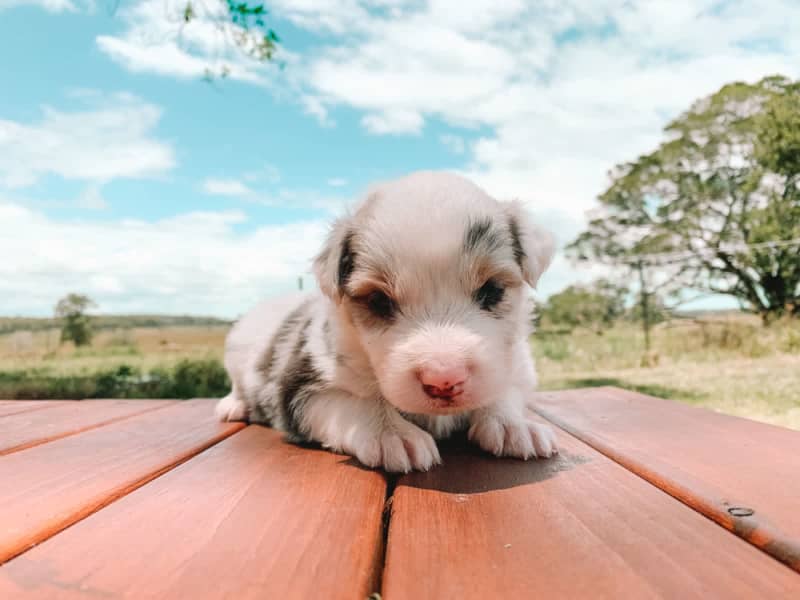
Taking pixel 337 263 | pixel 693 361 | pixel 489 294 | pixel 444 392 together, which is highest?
pixel 337 263

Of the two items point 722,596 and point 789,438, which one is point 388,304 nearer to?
point 722,596

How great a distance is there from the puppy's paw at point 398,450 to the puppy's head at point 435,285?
0.45ft

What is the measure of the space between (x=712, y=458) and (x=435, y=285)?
113 centimetres

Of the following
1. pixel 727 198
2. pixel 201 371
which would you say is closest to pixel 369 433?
pixel 201 371

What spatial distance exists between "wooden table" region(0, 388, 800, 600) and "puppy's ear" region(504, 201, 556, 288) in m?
0.70

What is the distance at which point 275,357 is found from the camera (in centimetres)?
332

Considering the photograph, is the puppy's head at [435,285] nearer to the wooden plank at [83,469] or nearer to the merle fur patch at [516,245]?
the merle fur patch at [516,245]

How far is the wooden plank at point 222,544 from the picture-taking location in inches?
46.5

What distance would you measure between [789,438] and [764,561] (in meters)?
1.39

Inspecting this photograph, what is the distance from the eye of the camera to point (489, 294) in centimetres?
228

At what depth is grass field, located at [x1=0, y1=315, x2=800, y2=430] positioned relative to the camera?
27.0ft

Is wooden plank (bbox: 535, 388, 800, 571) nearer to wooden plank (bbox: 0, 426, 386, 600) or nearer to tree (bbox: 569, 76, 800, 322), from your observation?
wooden plank (bbox: 0, 426, 386, 600)

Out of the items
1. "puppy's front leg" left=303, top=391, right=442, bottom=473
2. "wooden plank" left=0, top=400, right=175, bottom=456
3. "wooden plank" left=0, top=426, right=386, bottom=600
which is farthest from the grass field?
"wooden plank" left=0, top=426, right=386, bottom=600

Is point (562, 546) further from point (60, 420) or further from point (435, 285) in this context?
point (60, 420)
